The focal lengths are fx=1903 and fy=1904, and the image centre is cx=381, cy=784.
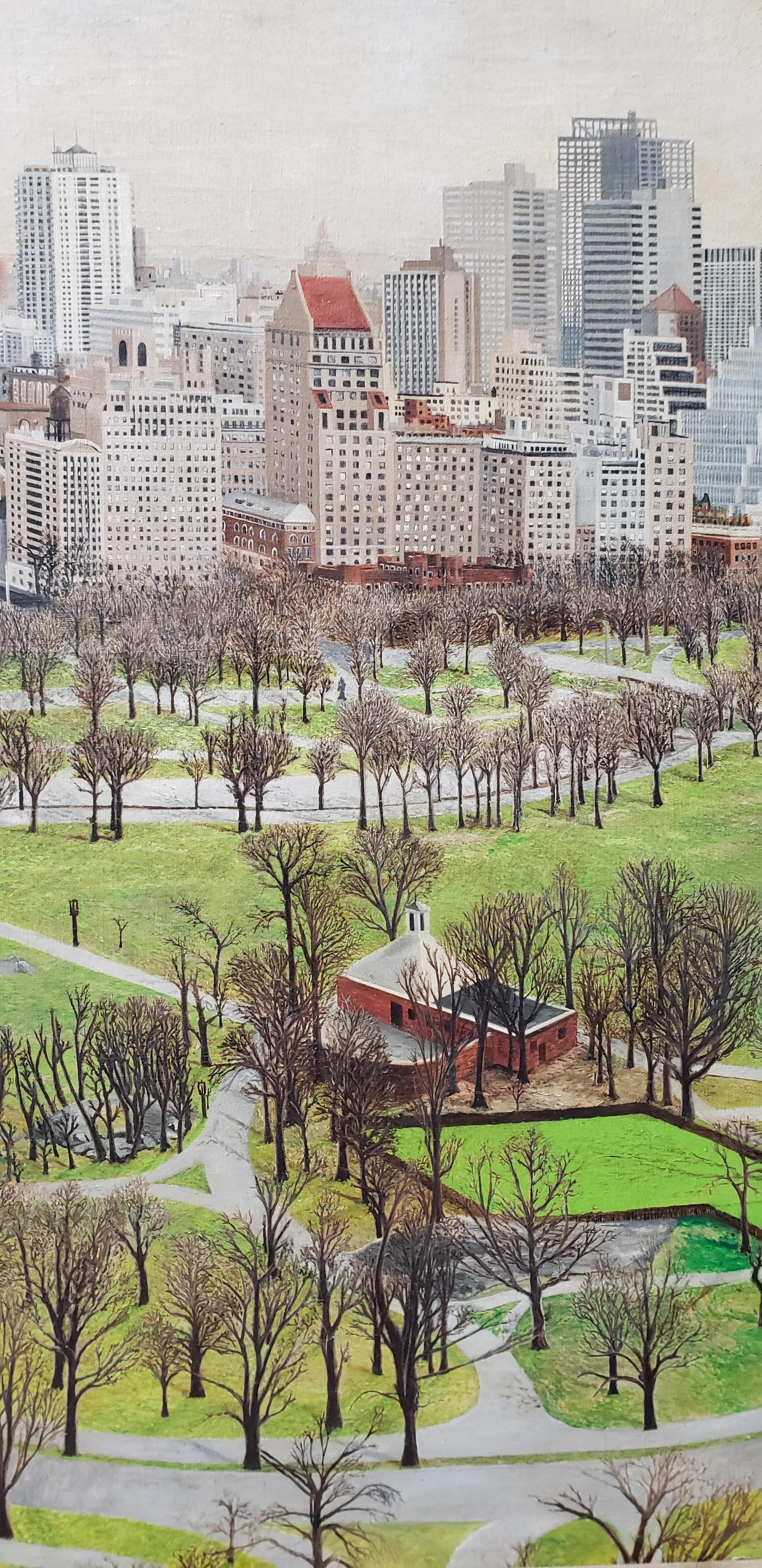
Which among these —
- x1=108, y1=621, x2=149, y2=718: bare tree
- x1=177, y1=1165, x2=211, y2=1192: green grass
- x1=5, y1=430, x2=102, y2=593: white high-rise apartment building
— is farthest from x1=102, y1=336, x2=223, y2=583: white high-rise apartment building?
x1=177, y1=1165, x2=211, y2=1192: green grass

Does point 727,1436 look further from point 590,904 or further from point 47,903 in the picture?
point 47,903

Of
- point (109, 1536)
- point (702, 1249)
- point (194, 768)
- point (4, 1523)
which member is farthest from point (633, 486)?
point (4, 1523)

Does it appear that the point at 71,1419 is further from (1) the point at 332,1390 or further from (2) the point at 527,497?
(2) the point at 527,497

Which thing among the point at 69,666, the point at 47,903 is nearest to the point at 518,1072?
the point at 47,903

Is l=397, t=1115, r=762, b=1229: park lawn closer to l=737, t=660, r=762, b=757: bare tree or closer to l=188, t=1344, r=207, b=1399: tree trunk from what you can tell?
A: l=188, t=1344, r=207, b=1399: tree trunk

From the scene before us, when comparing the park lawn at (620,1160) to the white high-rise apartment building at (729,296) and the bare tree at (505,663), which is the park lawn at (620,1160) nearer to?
the bare tree at (505,663)

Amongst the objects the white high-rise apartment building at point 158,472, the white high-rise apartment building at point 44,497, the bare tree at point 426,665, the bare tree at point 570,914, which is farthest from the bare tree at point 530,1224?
the white high-rise apartment building at point 44,497
